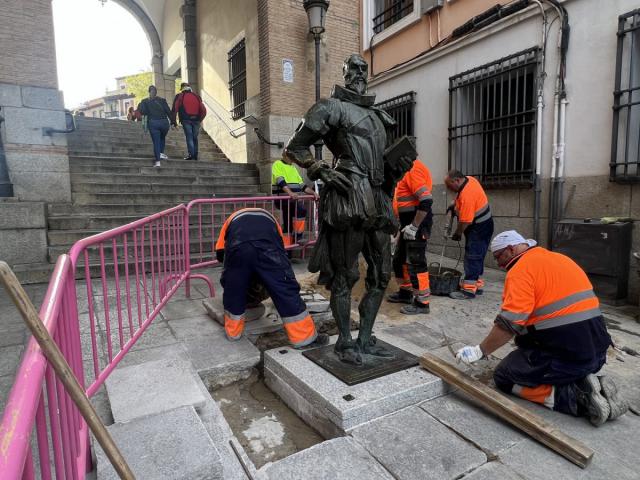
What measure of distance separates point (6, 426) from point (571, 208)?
22.7 ft

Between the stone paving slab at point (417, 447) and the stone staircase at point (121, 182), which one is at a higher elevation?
the stone staircase at point (121, 182)

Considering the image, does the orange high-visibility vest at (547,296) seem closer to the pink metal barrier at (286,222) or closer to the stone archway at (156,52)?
the pink metal barrier at (286,222)

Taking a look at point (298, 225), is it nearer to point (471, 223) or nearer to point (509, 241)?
point (471, 223)

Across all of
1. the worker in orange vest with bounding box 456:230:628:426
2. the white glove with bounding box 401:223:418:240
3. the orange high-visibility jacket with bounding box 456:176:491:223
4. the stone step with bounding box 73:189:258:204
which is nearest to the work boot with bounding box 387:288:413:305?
the white glove with bounding box 401:223:418:240

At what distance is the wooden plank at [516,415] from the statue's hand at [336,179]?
133 cm

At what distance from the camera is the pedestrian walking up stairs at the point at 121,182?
6.61 meters

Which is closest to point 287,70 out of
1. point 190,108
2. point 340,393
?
point 190,108

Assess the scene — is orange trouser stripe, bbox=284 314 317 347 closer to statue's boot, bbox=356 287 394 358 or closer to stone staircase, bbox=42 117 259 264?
statue's boot, bbox=356 287 394 358

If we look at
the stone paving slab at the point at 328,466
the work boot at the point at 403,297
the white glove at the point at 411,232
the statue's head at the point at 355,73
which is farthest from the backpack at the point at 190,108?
the stone paving slab at the point at 328,466

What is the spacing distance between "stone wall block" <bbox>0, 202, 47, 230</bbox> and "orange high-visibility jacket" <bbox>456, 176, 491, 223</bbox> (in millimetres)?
5876

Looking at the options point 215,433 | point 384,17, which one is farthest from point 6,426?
point 384,17

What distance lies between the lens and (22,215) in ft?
19.1

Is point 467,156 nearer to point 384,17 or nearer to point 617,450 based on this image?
point 384,17

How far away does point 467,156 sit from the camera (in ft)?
26.6
